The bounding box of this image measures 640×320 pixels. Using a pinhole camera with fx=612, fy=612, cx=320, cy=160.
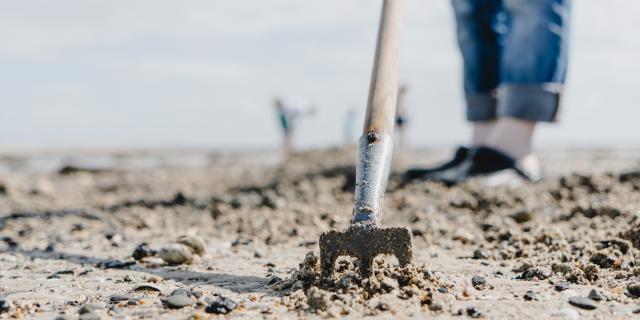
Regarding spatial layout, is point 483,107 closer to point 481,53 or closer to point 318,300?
point 481,53

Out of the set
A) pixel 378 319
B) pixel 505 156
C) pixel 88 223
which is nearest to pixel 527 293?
pixel 378 319

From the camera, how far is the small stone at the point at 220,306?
1688mm

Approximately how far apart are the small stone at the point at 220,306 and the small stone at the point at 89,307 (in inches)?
12.2

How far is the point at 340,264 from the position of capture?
1.92 m

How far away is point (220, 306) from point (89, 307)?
36 centimetres

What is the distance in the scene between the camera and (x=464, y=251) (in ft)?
8.37

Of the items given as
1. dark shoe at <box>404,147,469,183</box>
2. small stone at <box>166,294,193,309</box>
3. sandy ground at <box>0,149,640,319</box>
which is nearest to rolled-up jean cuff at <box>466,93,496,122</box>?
dark shoe at <box>404,147,469,183</box>

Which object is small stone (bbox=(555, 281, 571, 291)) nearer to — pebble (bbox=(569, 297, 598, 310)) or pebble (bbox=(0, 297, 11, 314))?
pebble (bbox=(569, 297, 598, 310))

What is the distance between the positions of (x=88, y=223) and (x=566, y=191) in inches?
115

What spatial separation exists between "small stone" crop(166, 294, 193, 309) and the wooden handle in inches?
31.4

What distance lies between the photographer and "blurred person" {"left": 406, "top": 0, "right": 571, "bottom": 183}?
3.90 meters

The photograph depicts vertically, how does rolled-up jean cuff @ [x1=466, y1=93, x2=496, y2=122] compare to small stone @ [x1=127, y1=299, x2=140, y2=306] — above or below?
above

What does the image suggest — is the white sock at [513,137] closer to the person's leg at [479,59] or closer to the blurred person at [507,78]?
the blurred person at [507,78]

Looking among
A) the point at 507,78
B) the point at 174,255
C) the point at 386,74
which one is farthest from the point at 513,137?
the point at 174,255
